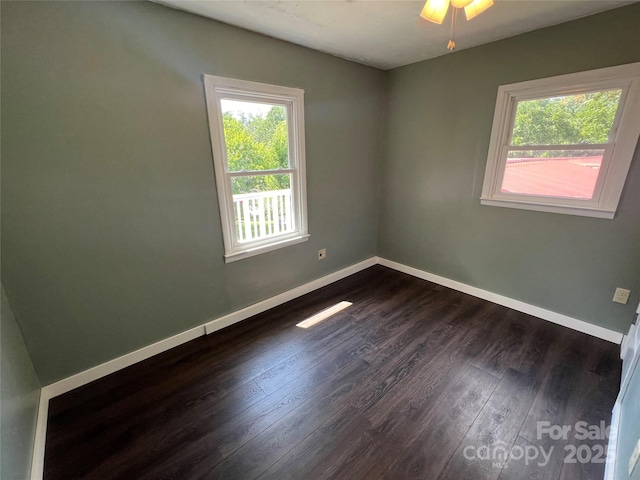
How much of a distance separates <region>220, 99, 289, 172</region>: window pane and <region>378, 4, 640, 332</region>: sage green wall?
4.84ft

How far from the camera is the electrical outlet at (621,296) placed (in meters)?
2.02

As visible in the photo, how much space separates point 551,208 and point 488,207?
0.48m

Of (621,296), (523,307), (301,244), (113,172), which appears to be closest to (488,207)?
(523,307)

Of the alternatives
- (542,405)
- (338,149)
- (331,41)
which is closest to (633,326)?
(542,405)

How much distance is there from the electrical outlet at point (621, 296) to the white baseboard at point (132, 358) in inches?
97.3

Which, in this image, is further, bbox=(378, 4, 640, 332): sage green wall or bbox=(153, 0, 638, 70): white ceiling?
bbox=(378, 4, 640, 332): sage green wall

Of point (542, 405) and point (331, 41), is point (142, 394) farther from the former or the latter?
point (331, 41)

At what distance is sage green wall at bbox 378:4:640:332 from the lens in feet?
6.42

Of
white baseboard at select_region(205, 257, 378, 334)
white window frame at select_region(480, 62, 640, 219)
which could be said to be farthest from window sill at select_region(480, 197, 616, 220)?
white baseboard at select_region(205, 257, 378, 334)

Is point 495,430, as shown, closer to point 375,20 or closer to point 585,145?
point 585,145

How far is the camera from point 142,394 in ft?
5.69

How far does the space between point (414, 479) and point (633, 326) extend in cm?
200

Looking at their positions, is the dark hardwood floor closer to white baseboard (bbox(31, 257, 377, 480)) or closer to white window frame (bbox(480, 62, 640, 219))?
white baseboard (bbox(31, 257, 377, 480))

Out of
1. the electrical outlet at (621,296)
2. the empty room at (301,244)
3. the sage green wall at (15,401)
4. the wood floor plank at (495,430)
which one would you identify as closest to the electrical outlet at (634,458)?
the empty room at (301,244)
